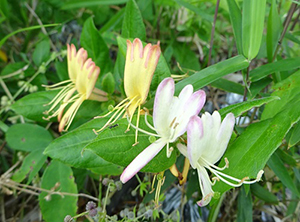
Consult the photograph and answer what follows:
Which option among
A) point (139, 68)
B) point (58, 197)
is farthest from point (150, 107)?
point (58, 197)

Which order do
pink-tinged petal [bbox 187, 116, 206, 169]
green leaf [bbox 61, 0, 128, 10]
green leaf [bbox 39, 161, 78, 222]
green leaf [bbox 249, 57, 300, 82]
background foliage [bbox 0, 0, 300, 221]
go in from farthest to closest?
green leaf [bbox 61, 0, 128, 10]
green leaf [bbox 39, 161, 78, 222]
green leaf [bbox 249, 57, 300, 82]
background foliage [bbox 0, 0, 300, 221]
pink-tinged petal [bbox 187, 116, 206, 169]

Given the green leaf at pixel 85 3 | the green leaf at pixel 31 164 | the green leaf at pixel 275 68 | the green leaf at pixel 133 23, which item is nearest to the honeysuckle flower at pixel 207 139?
the green leaf at pixel 275 68

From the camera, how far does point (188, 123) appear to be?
16.2 inches

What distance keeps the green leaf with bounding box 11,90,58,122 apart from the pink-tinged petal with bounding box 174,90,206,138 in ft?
1.35

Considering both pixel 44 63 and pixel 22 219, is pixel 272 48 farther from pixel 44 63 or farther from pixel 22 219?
pixel 22 219

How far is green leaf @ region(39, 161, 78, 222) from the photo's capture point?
74cm

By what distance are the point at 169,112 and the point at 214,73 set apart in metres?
0.16

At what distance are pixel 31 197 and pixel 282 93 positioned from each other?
2.67ft

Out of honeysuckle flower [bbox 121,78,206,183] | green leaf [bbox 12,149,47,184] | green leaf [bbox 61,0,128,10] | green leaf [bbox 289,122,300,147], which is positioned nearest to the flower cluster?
honeysuckle flower [bbox 121,78,206,183]

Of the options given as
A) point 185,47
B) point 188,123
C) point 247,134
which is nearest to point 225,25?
point 185,47

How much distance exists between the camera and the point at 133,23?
733 millimetres

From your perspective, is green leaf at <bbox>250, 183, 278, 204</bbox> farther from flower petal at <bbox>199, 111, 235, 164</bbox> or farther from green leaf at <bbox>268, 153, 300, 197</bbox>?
flower petal at <bbox>199, 111, 235, 164</bbox>

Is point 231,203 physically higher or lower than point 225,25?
lower

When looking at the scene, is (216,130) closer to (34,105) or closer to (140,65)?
(140,65)
